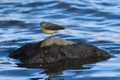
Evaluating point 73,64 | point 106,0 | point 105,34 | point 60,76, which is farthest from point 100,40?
point 106,0

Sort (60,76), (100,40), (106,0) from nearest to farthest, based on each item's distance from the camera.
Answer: (60,76) < (100,40) < (106,0)

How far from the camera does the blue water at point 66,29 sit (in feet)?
26.5

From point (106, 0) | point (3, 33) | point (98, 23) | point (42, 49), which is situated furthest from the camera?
point (106, 0)

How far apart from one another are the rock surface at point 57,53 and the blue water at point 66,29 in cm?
21

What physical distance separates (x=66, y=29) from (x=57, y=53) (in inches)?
138

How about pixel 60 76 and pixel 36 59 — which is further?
pixel 36 59

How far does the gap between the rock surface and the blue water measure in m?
0.21

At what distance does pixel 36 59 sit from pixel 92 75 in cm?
116

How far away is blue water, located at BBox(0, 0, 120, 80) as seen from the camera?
8086mm

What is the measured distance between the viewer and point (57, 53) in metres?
8.55

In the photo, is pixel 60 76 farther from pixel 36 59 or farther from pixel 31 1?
pixel 31 1

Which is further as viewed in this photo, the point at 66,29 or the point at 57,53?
the point at 66,29

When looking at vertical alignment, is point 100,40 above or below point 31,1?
below

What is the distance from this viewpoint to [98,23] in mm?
12680
